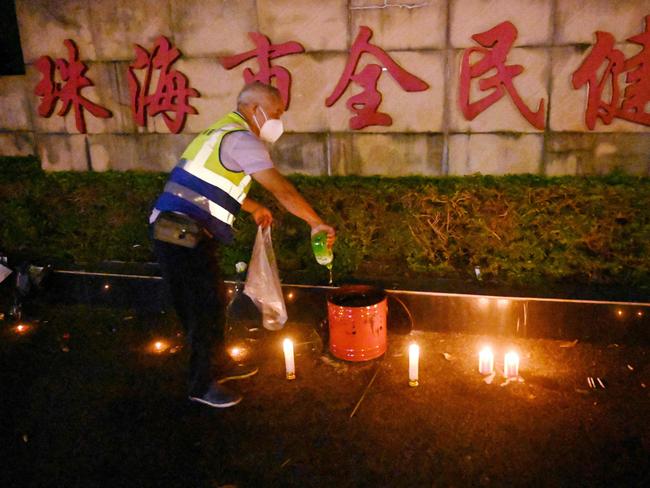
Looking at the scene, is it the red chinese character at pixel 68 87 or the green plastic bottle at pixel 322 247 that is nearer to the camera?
the green plastic bottle at pixel 322 247

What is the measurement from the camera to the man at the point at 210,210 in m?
3.74

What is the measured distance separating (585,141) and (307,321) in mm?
3444

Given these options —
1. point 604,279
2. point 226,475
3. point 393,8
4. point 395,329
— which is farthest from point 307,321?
point 393,8

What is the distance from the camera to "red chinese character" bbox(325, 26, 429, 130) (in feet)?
19.5

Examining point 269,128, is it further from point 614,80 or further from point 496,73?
point 614,80

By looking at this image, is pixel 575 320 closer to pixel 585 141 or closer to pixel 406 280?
pixel 406 280

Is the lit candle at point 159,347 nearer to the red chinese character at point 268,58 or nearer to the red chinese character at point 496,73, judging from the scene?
the red chinese character at point 268,58

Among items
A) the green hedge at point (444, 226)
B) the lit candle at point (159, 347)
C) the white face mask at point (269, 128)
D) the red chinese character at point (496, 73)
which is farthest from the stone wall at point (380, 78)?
the lit candle at point (159, 347)

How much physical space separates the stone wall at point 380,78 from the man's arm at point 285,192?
2571 millimetres

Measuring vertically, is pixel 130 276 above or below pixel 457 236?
below

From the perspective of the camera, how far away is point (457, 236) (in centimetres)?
533

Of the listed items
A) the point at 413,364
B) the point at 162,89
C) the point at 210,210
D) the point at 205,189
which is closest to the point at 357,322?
the point at 413,364

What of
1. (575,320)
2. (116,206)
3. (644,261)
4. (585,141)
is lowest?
(575,320)

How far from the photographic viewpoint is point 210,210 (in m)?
3.87
